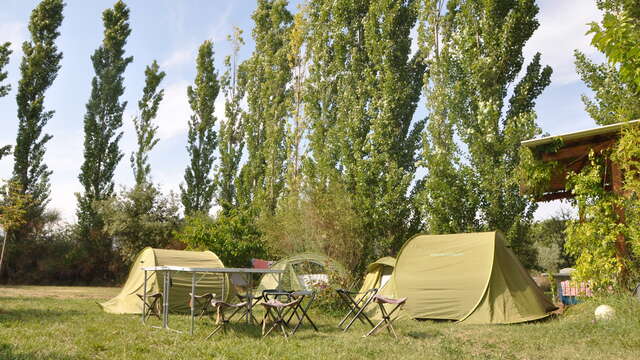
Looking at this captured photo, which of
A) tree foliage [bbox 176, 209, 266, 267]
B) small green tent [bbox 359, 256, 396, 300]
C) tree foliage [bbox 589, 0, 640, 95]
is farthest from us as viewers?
tree foliage [bbox 176, 209, 266, 267]

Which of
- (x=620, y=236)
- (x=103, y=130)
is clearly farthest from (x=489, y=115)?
(x=103, y=130)

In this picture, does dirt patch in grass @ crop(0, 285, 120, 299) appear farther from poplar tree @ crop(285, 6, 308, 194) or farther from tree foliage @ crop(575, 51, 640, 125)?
tree foliage @ crop(575, 51, 640, 125)

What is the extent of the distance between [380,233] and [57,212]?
53.8ft

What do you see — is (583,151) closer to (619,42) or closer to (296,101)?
(619,42)

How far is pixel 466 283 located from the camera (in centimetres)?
888

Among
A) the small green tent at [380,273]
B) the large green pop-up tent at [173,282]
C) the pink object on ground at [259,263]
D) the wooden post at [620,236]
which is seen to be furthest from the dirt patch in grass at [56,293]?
the wooden post at [620,236]

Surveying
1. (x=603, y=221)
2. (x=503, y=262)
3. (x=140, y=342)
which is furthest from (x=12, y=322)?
(x=603, y=221)

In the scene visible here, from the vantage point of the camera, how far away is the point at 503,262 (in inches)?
353

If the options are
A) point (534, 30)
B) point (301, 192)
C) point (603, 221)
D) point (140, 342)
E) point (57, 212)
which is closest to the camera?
point (140, 342)

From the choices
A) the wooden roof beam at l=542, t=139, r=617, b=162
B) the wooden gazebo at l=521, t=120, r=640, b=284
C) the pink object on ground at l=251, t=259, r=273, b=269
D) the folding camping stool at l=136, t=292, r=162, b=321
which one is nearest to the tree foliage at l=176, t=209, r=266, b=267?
the pink object on ground at l=251, t=259, r=273, b=269

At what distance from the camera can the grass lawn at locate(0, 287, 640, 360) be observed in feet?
18.3

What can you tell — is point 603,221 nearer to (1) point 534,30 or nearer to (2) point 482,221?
(2) point 482,221

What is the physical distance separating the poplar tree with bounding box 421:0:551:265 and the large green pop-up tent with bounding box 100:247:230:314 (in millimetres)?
6165

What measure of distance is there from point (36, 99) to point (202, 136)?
7012 mm
